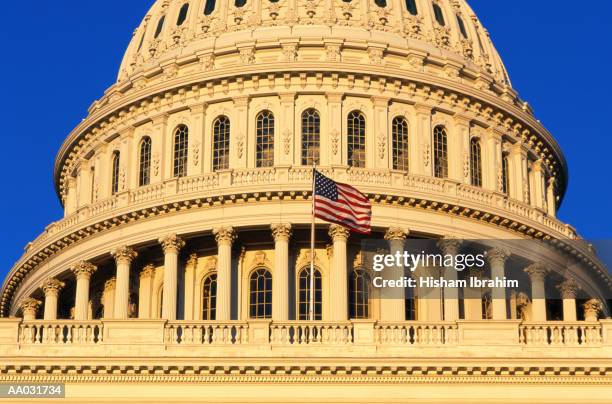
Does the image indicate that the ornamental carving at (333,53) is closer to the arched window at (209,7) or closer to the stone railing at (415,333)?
the arched window at (209,7)

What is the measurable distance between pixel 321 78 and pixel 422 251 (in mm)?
8666

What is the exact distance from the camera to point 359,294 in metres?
73.0

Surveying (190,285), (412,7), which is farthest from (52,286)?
(412,7)

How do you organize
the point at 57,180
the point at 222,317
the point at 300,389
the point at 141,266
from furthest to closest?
the point at 57,180 < the point at 141,266 < the point at 222,317 < the point at 300,389

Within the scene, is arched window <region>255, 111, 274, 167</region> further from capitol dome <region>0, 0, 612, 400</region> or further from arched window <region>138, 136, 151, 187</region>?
arched window <region>138, 136, 151, 187</region>

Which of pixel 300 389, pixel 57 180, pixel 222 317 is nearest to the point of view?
pixel 300 389

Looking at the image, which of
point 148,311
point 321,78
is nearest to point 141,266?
point 148,311

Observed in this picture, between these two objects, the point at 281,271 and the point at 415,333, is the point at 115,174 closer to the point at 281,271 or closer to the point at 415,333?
the point at 281,271

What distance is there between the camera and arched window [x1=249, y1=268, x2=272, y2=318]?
72625 mm

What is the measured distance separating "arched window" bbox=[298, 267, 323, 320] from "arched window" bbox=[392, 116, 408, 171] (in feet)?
20.5

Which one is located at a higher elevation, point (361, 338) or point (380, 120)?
point (380, 120)

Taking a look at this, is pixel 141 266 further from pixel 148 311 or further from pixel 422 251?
pixel 422 251

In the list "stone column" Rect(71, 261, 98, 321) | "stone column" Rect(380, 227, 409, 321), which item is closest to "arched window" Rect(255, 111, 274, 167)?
"stone column" Rect(380, 227, 409, 321)

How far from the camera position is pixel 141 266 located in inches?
2995
